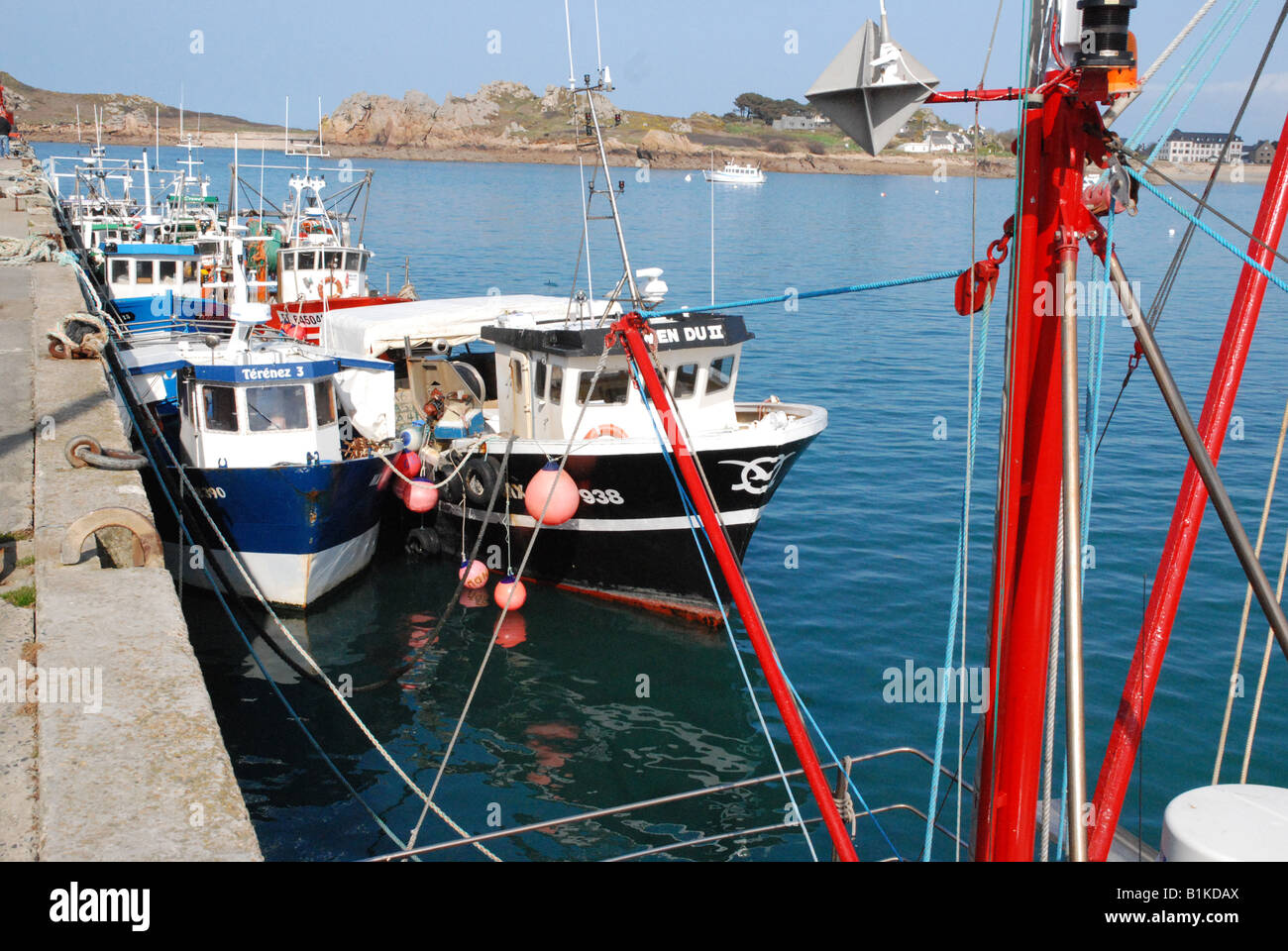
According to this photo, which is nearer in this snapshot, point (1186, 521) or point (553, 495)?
point (1186, 521)

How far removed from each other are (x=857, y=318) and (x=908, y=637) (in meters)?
27.3

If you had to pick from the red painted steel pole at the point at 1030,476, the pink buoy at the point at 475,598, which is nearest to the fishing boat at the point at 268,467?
the pink buoy at the point at 475,598

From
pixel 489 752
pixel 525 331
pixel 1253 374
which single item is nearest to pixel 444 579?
pixel 525 331

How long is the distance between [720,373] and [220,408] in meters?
7.12

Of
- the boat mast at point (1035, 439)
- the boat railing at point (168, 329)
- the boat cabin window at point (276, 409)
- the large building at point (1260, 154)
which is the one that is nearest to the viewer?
the boat mast at point (1035, 439)

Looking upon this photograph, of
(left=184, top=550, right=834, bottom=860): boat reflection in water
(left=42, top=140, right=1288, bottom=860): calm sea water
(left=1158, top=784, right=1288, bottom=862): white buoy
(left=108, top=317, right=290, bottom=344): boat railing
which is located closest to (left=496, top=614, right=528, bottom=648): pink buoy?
(left=184, top=550, right=834, bottom=860): boat reflection in water

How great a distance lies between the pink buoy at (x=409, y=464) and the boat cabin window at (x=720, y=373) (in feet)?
15.5

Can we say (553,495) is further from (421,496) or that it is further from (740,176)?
(740,176)

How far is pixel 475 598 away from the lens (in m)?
16.8

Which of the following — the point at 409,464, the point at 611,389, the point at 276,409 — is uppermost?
the point at 611,389

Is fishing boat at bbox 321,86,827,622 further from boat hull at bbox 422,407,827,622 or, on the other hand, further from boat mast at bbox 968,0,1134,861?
boat mast at bbox 968,0,1134,861

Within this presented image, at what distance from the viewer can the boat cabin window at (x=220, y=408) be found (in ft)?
50.8

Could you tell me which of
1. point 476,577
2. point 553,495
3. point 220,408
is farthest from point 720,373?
point 220,408

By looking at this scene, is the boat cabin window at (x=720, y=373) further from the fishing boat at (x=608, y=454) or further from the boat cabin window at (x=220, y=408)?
the boat cabin window at (x=220, y=408)
